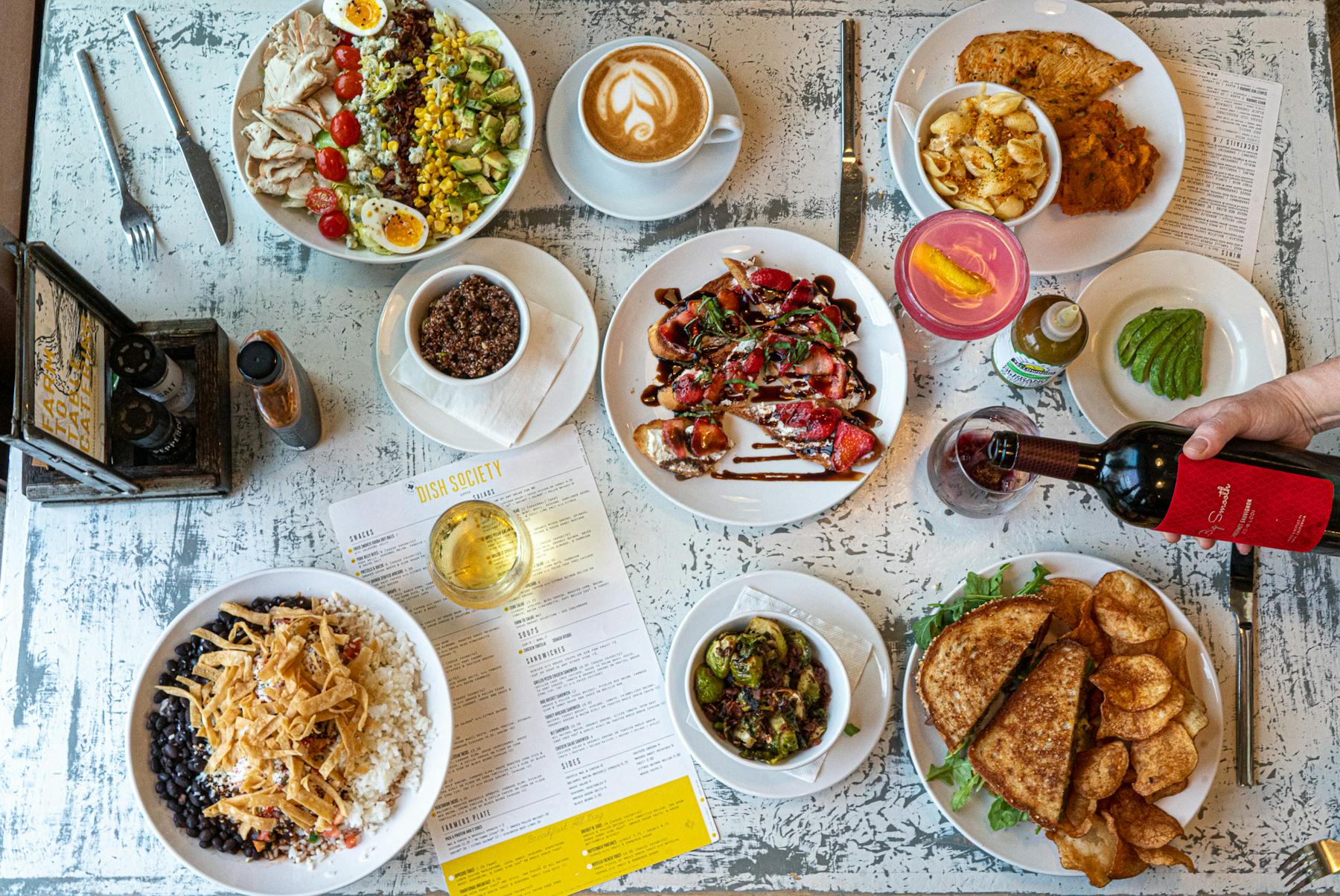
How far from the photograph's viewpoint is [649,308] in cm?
Result: 186

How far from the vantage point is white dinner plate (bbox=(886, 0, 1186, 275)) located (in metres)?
1.87

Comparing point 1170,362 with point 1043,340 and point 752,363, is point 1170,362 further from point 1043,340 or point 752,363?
point 752,363

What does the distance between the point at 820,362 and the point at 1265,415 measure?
905mm

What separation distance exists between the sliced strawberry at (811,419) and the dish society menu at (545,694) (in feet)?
1.52

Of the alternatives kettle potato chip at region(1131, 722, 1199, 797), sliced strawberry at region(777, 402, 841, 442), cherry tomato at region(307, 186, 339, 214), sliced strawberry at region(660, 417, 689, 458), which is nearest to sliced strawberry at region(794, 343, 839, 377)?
Result: sliced strawberry at region(777, 402, 841, 442)

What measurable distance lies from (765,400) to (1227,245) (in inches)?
45.6

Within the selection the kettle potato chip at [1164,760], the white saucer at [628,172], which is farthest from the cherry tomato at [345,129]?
the kettle potato chip at [1164,760]

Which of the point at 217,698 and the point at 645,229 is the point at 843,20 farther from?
the point at 217,698

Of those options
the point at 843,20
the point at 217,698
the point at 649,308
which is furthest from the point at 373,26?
the point at 217,698

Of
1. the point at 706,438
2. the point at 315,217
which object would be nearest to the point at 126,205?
the point at 315,217

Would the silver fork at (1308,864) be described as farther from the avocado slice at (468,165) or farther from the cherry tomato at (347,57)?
the cherry tomato at (347,57)

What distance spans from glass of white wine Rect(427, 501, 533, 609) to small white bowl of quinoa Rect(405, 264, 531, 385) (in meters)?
0.30

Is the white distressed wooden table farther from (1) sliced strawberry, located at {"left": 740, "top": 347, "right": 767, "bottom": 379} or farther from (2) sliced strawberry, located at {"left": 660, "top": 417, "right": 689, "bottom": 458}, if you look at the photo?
(1) sliced strawberry, located at {"left": 740, "top": 347, "right": 767, "bottom": 379}

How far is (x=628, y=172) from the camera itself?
189 centimetres
